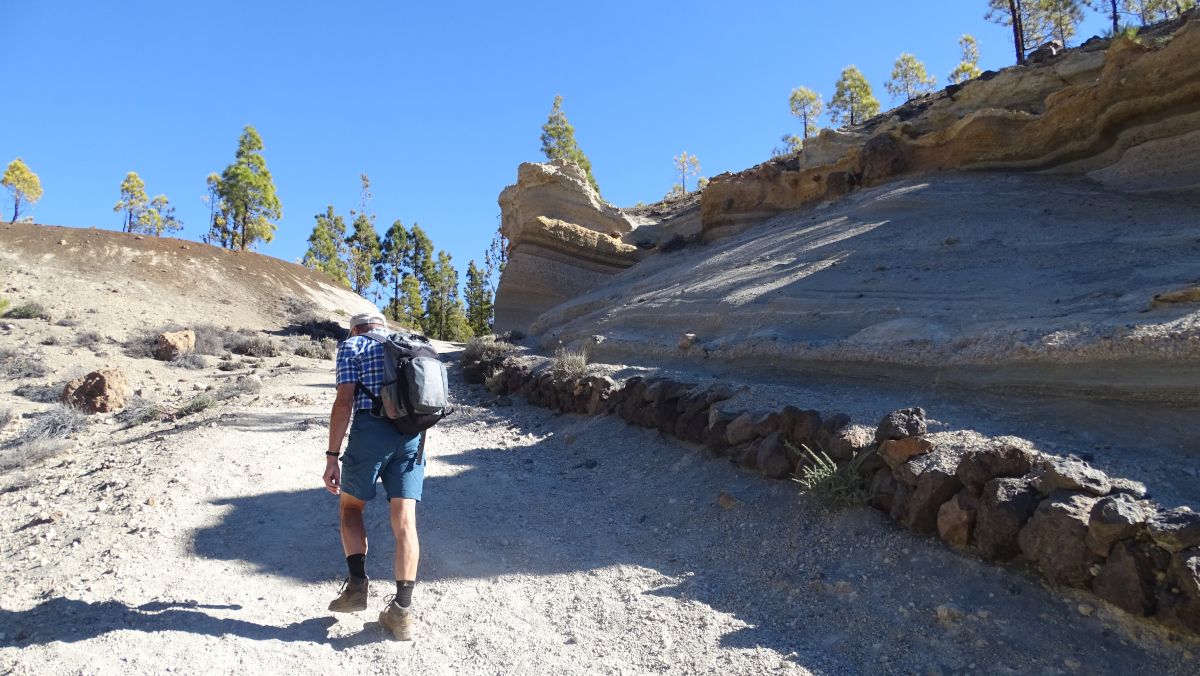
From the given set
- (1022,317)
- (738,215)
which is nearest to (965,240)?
(1022,317)

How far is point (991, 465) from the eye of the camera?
3715mm

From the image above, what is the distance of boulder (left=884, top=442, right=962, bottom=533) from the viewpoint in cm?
391

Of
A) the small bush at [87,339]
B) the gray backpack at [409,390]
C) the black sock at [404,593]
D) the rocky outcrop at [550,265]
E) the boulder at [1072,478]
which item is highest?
the rocky outcrop at [550,265]

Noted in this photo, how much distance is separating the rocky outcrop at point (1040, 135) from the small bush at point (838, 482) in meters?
8.05

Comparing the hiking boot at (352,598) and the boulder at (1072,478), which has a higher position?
the boulder at (1072,478)

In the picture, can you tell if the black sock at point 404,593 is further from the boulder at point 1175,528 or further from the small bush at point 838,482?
the boulder at point 1175,528

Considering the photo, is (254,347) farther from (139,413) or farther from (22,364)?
(139,413)

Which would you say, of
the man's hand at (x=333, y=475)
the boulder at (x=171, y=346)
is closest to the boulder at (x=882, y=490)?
the man's hand at (x=333, y=475)

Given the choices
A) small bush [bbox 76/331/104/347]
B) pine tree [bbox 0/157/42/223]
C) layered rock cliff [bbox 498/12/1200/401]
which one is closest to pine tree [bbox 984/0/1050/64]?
layered rock cliff [bbox 498/12/1200/401]

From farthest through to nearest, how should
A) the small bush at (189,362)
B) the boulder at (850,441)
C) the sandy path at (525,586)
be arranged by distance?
the small bush at (189,362), the boulder at (850,441), the sandy path at (525,586)

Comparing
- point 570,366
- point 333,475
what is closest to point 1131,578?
point 333,475

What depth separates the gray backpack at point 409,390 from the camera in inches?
138

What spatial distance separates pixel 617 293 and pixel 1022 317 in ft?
31.9

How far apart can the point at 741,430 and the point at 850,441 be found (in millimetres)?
1164
